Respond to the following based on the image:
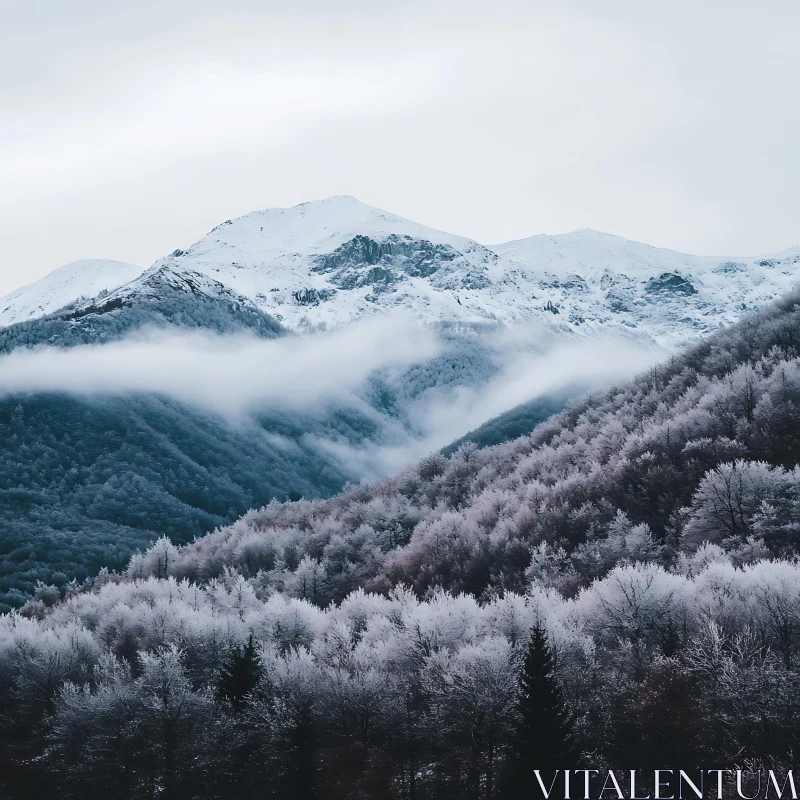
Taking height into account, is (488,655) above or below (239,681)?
above

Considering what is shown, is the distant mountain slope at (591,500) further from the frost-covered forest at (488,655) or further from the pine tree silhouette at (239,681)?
the pine tree silhouette at (239,681)

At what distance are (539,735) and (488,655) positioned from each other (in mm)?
9808

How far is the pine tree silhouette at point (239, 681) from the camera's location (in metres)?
56.8

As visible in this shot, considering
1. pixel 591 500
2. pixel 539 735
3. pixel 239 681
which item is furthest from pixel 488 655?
pixel 591 500

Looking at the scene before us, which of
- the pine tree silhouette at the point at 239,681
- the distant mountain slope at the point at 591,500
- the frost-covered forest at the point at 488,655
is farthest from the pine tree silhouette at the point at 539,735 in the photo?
the distant mountain slope at the point at 591,500

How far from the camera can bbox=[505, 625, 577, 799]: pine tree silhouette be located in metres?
40.9

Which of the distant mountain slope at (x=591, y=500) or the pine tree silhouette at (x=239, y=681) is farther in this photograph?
the distant mountain slope at (x=591, y=500)

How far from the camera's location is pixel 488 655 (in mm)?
50969

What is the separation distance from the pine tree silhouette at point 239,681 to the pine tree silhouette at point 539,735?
852 inches

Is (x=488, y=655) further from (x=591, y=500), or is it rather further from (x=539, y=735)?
(x=591, y=500)

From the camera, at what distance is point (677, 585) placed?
5553cm

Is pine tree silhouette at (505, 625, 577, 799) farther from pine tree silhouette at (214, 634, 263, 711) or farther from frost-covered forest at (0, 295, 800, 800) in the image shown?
pine tree silhouette at (214, 634, 263, 711)

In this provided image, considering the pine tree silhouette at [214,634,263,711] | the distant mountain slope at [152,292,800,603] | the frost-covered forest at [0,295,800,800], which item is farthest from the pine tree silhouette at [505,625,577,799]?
the distant mountain slope at [152,292,800,603]

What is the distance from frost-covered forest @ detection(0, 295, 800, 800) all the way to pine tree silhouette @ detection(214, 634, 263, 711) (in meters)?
0.15
